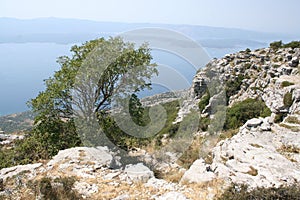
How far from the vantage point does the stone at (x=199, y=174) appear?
981 centimetres

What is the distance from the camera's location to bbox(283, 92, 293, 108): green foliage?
68.0 ft

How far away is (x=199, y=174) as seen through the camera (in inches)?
402

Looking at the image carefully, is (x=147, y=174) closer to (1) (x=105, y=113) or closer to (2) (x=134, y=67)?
(1) (x=105, y=113)

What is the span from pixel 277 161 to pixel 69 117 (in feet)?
36.3

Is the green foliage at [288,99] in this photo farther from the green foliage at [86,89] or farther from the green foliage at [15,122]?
the green foliage at [15,122]

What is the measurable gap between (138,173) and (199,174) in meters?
2.76

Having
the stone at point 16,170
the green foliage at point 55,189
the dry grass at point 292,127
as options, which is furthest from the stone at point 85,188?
the dry grass at point 292,127

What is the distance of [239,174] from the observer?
32.7ft

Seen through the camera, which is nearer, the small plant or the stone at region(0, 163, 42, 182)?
the stone at region(0, 163, 42, 182)

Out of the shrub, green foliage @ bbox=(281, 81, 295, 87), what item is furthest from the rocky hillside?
the shrub

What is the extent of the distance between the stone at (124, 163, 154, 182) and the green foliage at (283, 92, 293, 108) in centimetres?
1477

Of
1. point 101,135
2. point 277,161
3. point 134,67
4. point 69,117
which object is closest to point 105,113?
point 101,135

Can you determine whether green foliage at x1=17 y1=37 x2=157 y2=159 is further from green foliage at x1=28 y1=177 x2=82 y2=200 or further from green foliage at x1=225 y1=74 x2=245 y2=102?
green foliage at x1=225 y1=74 x2=245 y2=102

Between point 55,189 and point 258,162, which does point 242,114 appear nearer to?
point 258,162
